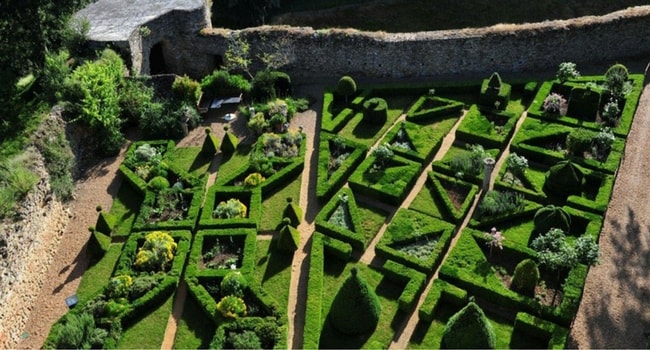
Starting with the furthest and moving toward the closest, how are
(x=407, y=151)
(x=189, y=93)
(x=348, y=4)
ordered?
(x=348, y=4)
(x=189, y=93)
(x=407, y=151)

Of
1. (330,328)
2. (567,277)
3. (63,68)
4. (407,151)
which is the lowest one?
(330,328)

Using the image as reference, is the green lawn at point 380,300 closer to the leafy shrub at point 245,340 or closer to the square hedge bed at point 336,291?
the square hedge bed at point 336,291

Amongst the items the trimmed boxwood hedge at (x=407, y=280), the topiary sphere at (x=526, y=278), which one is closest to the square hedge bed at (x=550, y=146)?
the topiary sphere at (x=526, y=278)

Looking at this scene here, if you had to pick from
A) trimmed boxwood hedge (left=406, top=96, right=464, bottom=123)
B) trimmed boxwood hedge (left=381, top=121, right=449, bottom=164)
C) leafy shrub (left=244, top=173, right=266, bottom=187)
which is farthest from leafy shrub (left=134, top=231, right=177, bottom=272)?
trimmed boxwood hedge (left=406, top=96, right=464, bottom=123)

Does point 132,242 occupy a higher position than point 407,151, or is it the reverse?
point 407,151

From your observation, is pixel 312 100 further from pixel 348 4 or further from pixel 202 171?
pixel 348 4

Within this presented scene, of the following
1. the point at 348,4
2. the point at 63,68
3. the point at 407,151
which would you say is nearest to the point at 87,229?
the point at 63,68

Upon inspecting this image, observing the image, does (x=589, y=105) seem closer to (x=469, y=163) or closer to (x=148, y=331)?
(x=469, y=163)
